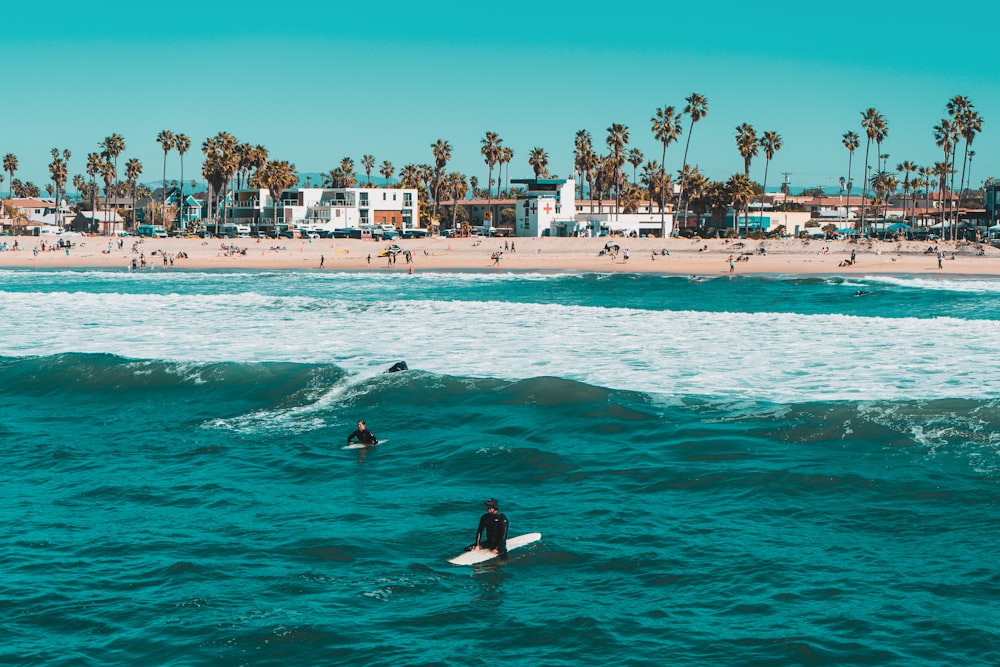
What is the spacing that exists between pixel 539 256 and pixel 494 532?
78197mm

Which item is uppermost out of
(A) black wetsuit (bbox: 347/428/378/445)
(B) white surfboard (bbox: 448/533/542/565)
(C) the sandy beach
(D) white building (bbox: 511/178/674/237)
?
(D) white building (bbox: 511/178/674/237)

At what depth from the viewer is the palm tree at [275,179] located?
124m

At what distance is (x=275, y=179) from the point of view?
125 metres

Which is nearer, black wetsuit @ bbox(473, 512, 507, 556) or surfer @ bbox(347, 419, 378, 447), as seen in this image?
black wetsuit @ bbox(473, 512, 507, 556)

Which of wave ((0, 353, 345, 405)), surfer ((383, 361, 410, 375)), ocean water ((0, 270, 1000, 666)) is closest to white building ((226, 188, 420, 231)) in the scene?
ocean water ((0, 270, 1000, 666))

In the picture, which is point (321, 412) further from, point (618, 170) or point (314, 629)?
point (618, 170)

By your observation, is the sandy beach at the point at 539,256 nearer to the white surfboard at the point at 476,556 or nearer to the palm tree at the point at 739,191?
the palm tree at the point at 739,191

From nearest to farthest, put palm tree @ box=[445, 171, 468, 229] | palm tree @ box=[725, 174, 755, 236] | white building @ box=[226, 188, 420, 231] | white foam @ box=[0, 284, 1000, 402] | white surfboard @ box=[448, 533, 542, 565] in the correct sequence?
white surfboard @ box=[448, 533, 542, 565]
white foam @ box=[0, 284, 1000, 402]
palm tree @ box=[725, 174, 755, 236]
white building @ box=[226, 188, 420, 231]
palm tree @ box=[445, 171, 468, 229]

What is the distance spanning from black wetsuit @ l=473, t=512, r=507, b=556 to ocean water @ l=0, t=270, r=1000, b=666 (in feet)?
1.76

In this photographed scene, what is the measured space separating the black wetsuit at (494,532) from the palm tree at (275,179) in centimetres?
11007

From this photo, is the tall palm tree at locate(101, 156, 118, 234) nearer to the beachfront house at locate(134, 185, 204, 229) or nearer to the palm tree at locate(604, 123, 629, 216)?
the beachfront house at locate(134, 185, 204, 229)

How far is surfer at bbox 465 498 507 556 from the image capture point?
561 inches

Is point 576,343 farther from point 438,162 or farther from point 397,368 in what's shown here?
point 438,162

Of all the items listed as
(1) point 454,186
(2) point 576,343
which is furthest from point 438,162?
(2) point 576,343
